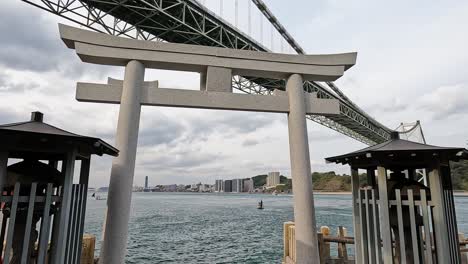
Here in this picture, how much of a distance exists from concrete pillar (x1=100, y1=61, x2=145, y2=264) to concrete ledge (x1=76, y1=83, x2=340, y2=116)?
0.67 ft

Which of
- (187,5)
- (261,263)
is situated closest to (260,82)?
(187,5)

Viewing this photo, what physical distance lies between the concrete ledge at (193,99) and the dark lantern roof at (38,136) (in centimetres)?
102

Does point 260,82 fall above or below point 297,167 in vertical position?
above

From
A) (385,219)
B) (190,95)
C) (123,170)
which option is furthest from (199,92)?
(385,219)

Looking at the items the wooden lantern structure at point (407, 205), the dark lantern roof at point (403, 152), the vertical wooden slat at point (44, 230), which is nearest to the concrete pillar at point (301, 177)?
the wooden lantern structure at point (407, 205)

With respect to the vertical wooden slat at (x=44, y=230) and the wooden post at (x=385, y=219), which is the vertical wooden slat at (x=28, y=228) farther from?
the wooden post at (x=385, y=219)

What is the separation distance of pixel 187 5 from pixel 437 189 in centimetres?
940

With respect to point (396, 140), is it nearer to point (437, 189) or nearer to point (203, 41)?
point (437, 189)

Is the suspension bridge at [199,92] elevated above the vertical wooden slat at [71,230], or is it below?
above

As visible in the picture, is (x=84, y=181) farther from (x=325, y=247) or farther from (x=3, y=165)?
(x=325, y=247)

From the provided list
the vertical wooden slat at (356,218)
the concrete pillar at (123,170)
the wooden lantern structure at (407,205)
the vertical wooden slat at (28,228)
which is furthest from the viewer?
the vertical wooden slat at (356,218)

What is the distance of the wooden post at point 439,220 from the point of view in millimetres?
3670

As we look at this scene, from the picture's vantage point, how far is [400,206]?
12.3ft

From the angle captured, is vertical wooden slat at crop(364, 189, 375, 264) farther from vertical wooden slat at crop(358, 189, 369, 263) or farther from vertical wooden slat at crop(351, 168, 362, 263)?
vertical wooden slat at crop(351, 168, 362, 263)
